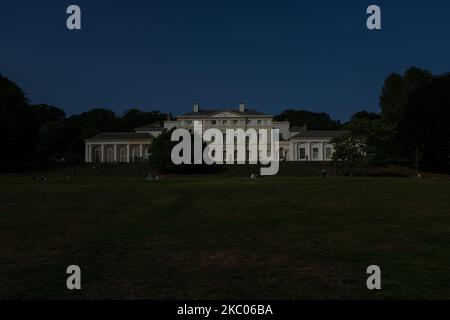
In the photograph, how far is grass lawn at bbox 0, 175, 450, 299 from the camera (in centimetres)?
645

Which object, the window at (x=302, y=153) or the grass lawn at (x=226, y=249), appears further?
the window at (x=302, y=153)

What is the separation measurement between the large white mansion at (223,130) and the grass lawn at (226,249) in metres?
70.8

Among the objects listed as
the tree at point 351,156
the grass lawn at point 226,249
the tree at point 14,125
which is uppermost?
the tree at point 14,125

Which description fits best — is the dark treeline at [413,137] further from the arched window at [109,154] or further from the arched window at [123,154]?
the arched window at [109,154]

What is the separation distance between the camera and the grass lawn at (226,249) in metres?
6.45

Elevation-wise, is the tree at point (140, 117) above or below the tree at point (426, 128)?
above

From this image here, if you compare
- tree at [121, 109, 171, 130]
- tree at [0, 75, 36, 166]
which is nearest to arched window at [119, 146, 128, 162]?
tree at [121, 109, 171, 130]

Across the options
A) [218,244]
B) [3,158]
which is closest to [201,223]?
[218,244]

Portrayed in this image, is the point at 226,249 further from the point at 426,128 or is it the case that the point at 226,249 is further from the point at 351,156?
the point at 426,128

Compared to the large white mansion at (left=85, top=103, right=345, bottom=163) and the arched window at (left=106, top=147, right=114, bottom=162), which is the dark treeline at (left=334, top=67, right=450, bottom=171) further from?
the arched window at (left=106, top=147, right=114, bottom=162)

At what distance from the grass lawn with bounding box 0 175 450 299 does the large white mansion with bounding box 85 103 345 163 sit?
70.8m

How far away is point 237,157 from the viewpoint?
283ft

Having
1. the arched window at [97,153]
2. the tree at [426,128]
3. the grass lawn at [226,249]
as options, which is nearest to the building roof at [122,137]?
the arched window at [97,153]
